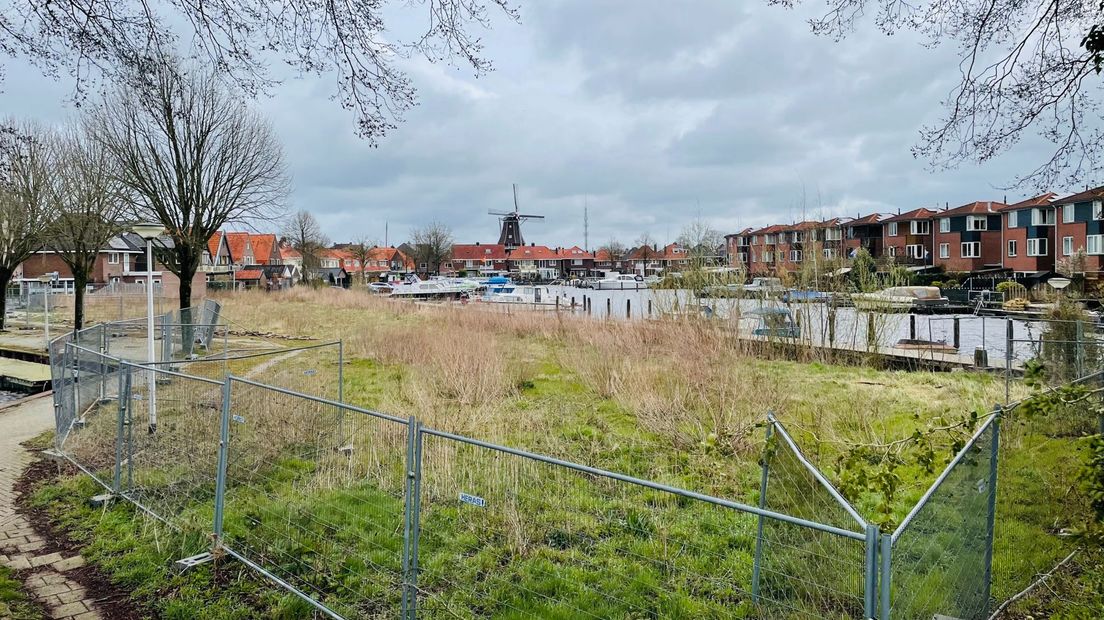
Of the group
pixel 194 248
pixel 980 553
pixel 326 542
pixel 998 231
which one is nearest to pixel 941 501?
pixel 980 553

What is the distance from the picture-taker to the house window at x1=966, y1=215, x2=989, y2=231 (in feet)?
212

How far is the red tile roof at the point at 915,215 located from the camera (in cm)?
6831

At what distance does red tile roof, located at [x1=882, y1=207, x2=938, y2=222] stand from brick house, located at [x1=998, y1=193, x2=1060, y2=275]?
7.38 m

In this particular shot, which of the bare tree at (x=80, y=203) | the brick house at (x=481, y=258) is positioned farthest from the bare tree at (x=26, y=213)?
the brick house at (x=481, y=258)

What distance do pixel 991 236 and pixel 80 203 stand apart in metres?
68.1

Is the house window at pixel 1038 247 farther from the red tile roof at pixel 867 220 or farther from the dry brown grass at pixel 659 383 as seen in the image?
the dry brown grass at pixel 659 383

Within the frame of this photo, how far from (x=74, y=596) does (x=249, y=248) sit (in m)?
79.8

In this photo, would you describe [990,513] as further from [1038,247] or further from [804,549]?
[1038,247]

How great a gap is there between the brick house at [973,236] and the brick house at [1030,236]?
87.6 inches

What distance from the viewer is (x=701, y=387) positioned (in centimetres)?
1085

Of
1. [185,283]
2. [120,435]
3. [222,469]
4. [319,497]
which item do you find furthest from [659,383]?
[185,283]

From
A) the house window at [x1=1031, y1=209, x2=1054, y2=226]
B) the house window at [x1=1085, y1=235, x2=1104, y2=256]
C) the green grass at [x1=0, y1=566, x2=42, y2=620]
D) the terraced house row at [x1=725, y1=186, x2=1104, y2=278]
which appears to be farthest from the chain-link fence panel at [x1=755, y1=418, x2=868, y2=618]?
the house window at [x1=1031, y1=209, x2=1054, y2=226]

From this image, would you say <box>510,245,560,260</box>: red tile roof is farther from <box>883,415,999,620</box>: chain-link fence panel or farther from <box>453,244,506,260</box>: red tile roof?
<box>883,415,999,620</box>: chain-link fence panel

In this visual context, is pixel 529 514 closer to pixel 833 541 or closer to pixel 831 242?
pixel 833 541
